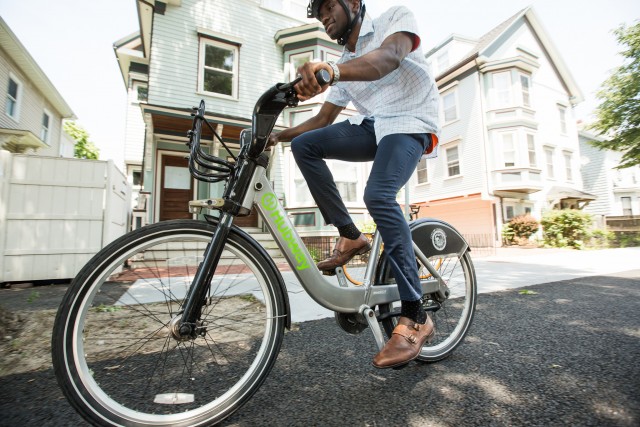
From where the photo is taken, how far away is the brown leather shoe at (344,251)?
1.95 m

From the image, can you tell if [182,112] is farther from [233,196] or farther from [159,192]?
[233,196]

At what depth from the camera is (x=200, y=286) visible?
4.59 ft

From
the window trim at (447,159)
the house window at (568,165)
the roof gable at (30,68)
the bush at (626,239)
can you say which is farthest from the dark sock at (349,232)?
the house window at (568,165)

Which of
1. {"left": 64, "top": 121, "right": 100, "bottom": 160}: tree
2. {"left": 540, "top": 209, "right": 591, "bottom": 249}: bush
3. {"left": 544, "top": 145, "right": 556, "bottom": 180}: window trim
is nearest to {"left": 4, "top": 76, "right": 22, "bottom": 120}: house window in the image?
{"left": 64, "top": 121, "right": 100, "bottom": 160}: tree

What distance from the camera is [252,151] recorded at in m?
1.57

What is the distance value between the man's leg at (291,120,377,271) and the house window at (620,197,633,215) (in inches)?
1390

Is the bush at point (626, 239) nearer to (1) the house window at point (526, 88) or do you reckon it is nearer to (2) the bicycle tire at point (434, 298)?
(1) the house window at point (526, 88)

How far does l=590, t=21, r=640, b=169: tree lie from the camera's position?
14695 millimetres

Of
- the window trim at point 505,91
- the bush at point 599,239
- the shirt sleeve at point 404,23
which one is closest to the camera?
the shirt sleeve at point 404,23

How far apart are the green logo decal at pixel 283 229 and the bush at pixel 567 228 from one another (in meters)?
16.6

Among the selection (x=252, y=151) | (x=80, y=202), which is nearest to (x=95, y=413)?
(x=252, y=151)

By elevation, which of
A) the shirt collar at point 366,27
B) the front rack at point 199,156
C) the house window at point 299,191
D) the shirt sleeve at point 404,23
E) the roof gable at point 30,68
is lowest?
the front rack at point 199,156

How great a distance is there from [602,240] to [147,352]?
1931 cm

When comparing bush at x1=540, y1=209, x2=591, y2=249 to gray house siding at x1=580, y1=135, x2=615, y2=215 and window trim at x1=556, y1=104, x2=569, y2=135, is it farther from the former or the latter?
gray house siding at x1=580, y1=135, x2=615, y2=215
